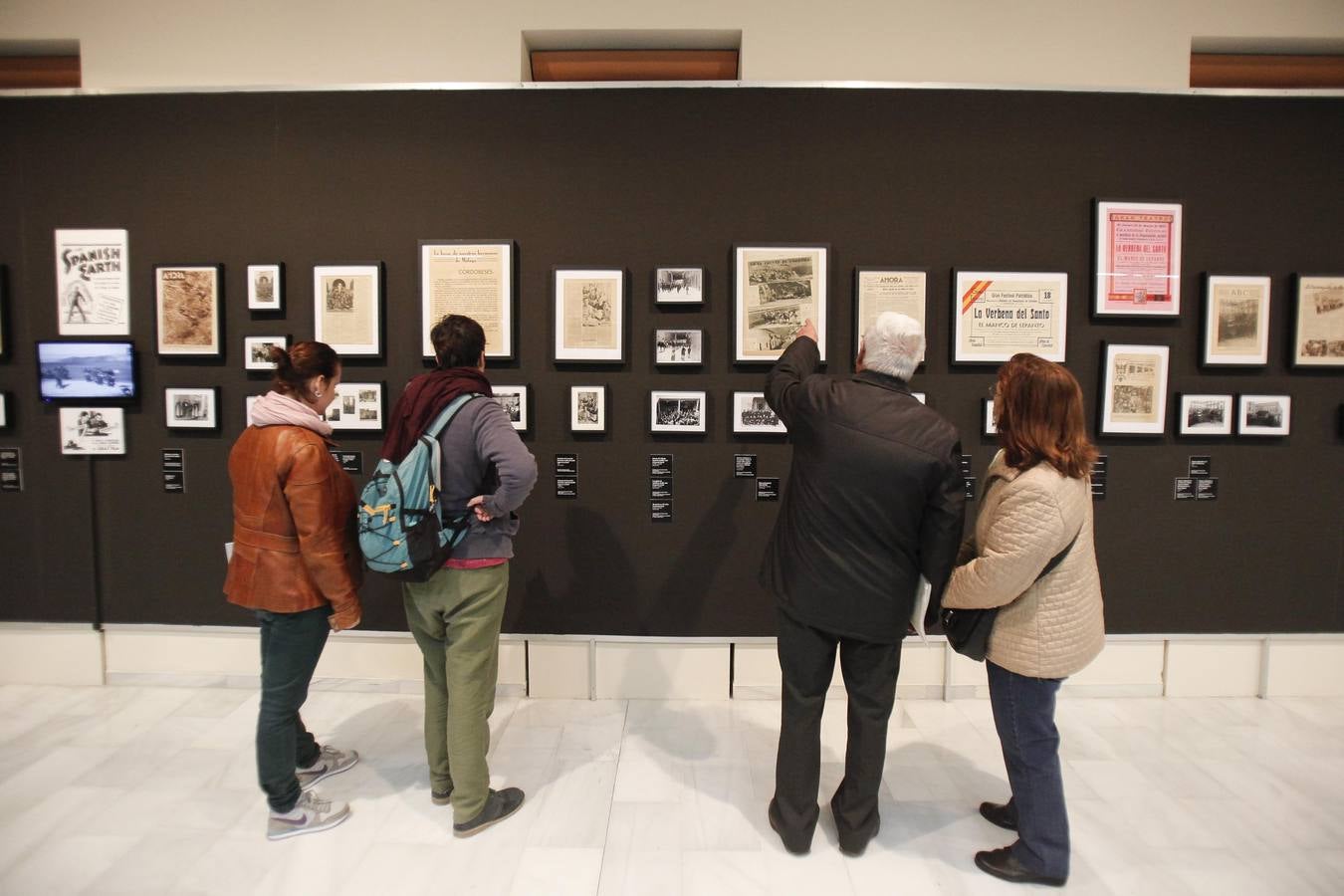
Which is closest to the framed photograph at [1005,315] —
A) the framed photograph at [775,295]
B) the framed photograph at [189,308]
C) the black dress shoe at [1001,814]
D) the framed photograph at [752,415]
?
the framed photograph at [775,295]

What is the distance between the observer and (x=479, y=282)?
2926 mm

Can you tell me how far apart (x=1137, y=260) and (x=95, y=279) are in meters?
5.17

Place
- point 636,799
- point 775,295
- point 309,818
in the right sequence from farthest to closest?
point 775,295
point 636,799
point 309,818

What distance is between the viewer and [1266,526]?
3.03 m

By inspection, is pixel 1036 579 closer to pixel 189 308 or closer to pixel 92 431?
pixel 189 308

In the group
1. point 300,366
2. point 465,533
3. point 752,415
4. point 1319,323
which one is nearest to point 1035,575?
point 752,415

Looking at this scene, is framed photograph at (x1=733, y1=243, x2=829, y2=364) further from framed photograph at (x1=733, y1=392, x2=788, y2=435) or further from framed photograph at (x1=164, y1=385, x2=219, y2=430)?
framed photograph at (x1=164, y1=385, x2=219, y2=430)

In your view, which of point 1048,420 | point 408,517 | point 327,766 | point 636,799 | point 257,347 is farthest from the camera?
point 257,347

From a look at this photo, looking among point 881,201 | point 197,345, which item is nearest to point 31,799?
point 197,345

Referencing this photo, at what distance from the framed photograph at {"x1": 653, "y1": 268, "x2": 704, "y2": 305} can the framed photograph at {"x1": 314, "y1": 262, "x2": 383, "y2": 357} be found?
137 centimetres

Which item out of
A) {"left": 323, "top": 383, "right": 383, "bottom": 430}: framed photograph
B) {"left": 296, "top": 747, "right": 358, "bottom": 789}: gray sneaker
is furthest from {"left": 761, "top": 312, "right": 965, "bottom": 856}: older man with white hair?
{"left": 323, "top": 383, "right": 383, "bottom": 430}: framed photograph

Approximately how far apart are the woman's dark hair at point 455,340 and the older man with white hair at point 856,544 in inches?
39.4

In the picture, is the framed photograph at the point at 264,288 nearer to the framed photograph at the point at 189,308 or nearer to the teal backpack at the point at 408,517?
the framed photograph at the point at 189,308

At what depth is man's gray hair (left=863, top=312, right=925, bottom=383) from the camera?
1794 millimetres
